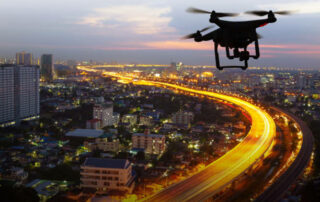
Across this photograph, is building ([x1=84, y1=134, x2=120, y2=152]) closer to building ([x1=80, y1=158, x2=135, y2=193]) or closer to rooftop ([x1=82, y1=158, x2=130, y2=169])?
rooftop ([x1=82, y1=158, x2=130, y2=169])

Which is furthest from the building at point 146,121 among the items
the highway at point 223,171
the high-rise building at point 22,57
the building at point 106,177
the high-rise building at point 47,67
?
the high-rise building at point 22,57

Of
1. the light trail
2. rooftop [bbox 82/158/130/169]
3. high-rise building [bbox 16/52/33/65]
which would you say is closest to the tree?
rooftop [bbox 82/158/130/169]

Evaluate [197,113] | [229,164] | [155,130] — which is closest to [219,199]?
[229,164]

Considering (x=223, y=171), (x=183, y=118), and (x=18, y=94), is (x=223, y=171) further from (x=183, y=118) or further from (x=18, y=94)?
(x=18, y=94)

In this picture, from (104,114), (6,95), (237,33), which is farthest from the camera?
(104,114)

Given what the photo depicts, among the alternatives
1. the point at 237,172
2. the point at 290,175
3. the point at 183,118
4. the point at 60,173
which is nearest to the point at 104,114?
the point at 183,118

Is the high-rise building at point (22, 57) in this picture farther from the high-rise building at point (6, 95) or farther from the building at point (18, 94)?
the high-rise building at point (6, 95)

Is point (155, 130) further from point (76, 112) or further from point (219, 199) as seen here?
point (219, 199)
